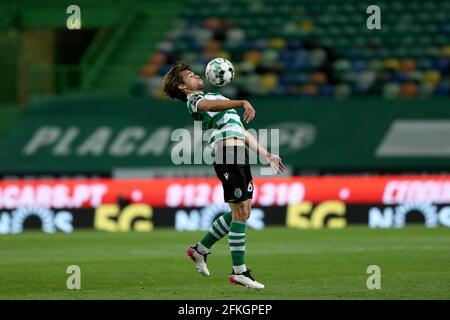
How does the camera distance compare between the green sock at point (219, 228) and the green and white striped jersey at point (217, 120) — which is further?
the green sock at point (219, 228)

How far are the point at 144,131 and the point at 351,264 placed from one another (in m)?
12.2

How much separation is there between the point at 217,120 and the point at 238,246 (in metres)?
1.38

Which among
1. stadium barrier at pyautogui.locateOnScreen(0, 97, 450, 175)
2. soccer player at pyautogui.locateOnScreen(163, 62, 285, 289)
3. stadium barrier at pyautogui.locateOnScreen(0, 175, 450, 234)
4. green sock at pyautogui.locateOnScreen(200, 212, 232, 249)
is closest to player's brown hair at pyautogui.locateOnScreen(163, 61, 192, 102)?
soccer player at pyautogui.locateOnScreen(163, 62, 285, 289)

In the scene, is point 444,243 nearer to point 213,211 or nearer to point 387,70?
point 213,211

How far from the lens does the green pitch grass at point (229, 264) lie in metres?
12.1

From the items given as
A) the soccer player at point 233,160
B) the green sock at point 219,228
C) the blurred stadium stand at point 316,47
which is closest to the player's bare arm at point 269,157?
the soccer player at point 233,160

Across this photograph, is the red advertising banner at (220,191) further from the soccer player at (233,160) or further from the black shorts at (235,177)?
the black shorts at (235,177)

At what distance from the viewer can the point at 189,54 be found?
28969 mm

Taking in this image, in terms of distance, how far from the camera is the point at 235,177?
1243 centimetres

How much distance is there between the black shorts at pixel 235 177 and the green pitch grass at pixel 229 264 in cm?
99

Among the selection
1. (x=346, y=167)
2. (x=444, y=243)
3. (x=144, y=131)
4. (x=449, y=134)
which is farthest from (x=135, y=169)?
(x=444, y=243)

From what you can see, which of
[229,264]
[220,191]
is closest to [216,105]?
[229,264]

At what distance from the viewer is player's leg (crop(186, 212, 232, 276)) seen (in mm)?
12906
